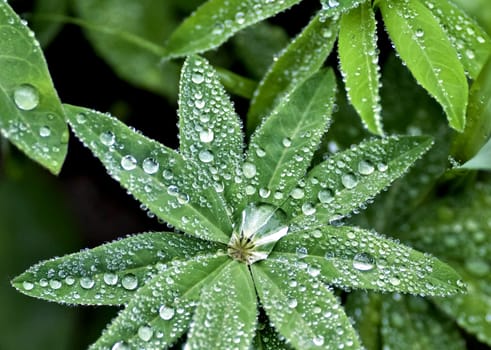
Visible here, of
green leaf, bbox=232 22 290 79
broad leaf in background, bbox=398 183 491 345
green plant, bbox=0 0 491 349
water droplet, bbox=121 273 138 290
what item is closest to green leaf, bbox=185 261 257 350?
green plant, bbox=0 0 491 349

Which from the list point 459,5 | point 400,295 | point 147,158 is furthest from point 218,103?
point 400,295

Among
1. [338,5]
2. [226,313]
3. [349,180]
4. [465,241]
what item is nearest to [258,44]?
[338,5]

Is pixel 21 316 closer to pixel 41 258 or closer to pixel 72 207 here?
pixel 41 258

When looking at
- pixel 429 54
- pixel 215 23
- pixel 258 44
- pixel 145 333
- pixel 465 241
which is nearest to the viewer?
pixel 145 333

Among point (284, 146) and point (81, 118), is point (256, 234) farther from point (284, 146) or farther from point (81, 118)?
point (81, 118)

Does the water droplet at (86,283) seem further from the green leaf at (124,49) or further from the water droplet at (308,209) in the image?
the green leaf at (124,49)

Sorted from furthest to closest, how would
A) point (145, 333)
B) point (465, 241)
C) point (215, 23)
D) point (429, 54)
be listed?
Result: point (465, 241)
point (215, 23)
point (429, 54)
point (145, 333)

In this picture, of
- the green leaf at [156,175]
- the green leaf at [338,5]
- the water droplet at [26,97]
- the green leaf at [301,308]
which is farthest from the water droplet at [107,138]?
the green leaf at [338,5]

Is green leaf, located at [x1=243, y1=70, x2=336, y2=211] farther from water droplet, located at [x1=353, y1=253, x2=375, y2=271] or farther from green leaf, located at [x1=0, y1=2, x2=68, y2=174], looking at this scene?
green leaf, located at [x1=0, y1=2, x2=68, y2=174]
